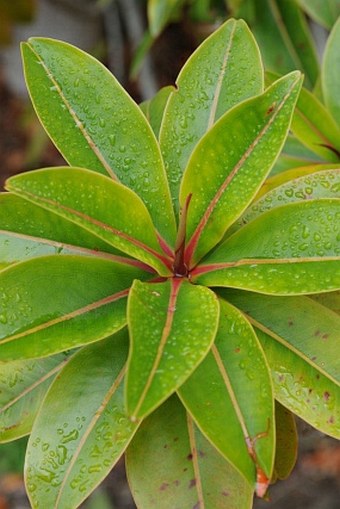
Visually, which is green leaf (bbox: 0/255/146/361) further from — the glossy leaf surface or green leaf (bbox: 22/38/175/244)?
the glossy leaf surface

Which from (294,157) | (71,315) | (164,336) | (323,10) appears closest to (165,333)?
(164,336)

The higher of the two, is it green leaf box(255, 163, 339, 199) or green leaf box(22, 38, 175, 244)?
green leaf box(22, 38, 175, 244)

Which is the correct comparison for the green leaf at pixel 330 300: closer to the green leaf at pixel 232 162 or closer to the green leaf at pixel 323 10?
the green leaf at pixel 232 162

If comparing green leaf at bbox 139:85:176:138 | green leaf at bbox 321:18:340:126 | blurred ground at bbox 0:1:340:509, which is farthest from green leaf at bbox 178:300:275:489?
blurred ground at bbox 0:1:340:509

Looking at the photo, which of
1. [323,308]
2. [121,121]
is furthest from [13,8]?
[323,308]

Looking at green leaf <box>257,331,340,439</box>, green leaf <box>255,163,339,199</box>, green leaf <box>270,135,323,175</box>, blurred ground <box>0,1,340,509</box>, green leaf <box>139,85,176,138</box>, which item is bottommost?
blurred ground <box>0,1,340,509</box>
